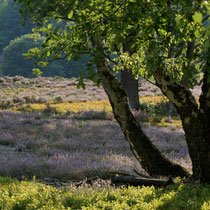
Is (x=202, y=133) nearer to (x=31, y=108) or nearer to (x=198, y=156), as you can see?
(x=198, y=156)

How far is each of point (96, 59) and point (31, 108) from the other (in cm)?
1825

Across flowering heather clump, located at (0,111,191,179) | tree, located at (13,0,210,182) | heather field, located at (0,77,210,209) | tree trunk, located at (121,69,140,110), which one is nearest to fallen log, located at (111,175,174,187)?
heather field, located at (0,77,210,209)

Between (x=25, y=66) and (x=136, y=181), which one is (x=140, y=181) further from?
(x=25, y=66)

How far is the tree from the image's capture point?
4.46 m

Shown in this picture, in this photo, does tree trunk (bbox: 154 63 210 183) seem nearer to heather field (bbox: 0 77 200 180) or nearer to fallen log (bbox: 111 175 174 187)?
fallen log (bbox: 111 175 174 187)

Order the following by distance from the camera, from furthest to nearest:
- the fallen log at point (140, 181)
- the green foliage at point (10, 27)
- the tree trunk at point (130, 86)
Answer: the green foliage at point (10, 27) → the tree trunk at point (130, 86) → the fallen log at point (140, 181)

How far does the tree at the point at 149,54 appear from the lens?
4.46 metres

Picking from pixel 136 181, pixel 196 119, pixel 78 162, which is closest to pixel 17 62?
pixel 78 162

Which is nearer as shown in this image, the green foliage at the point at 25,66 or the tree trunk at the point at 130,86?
the tree trunk at the point at 130,86

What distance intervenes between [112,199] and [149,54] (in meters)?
2.84

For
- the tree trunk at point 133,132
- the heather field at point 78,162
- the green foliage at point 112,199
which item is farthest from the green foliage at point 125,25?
the heather field at point 78,162

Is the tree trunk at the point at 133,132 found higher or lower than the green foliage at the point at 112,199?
higher

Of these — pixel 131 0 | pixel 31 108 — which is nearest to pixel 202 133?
pixel 131 0

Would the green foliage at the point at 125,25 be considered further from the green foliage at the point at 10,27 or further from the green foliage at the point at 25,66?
the green foliage at the point at 10,27
